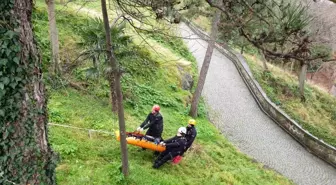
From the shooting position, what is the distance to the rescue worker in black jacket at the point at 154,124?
1127 centimetres

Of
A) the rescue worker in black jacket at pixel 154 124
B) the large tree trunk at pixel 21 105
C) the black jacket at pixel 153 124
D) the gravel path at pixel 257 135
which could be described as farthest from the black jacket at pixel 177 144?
the large tree trunk at pixel 21 105

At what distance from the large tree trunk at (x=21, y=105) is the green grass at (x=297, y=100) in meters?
17.3

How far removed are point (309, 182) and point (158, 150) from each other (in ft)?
26.1

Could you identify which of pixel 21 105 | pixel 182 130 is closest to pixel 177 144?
pixel 182 130

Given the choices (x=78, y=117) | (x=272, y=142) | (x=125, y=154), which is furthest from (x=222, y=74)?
(x=125, y=154)

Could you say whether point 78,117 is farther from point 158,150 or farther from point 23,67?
point 23,67

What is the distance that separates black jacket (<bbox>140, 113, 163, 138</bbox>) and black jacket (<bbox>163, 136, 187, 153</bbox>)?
590mm

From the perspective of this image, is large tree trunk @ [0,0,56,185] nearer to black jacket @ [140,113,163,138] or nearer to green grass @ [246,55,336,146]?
black jacket @ [140,113,163,138]

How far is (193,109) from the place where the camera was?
58.5 feet

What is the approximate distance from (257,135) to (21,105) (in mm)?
14938

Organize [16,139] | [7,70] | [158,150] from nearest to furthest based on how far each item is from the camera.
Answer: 1. [7,70]
2. [16,139]
3. [158,150]

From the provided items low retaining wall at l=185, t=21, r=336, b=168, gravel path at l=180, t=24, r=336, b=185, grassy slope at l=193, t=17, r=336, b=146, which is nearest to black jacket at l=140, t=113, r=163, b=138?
gravel path at l=180, t=24, r=336, b=185

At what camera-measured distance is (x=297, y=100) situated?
25938 millimetres

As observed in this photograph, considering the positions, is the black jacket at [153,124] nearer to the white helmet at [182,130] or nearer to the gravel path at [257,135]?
the white helmet at [182,130]
